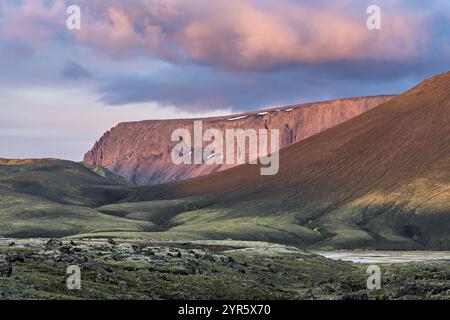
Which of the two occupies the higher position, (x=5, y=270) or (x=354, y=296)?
(x=5, y=270)

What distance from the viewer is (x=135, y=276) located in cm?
8019

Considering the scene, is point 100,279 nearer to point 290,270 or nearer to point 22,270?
point 22,270

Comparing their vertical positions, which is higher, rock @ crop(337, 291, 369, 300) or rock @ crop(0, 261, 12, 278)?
rock @ crop(0, 261, 12, 278)

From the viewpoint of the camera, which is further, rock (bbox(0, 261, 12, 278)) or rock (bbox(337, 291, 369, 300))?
rock (bbox(337, 291, 369, 300))

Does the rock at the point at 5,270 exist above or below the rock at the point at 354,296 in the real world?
above

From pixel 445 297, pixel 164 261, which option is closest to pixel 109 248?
pixel 164 261

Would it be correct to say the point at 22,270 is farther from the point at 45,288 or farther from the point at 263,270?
the point at 263,270

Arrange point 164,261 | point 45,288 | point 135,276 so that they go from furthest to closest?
point 164,261, point 135,276, point 45,288

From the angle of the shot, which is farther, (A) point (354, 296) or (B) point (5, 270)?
(A) point (354, 296)

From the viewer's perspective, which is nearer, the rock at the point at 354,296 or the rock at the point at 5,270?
the rock at the point at 5,270
